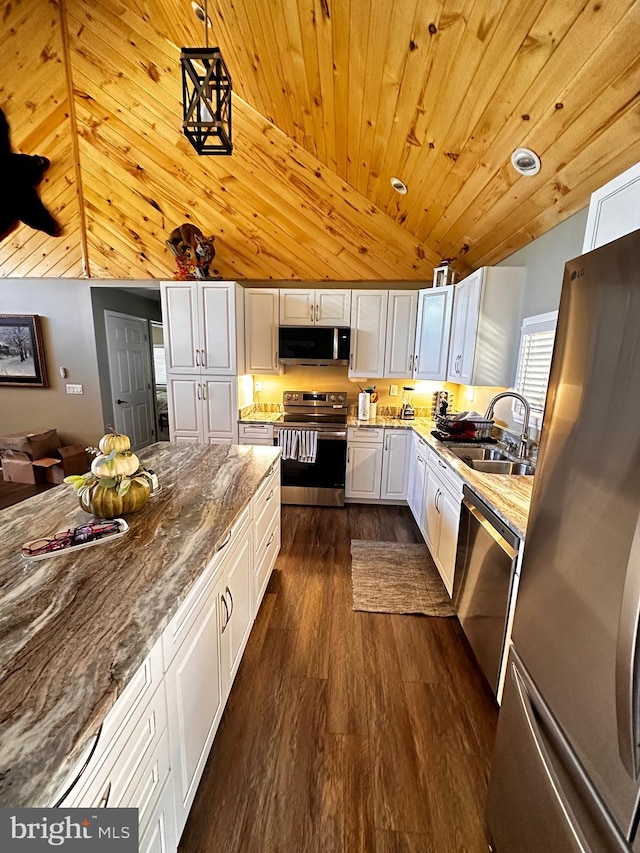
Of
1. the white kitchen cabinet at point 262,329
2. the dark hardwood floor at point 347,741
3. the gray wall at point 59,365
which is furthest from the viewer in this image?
the gray wall at point 59,365

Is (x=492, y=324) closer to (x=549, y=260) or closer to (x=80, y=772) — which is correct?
(x=549, y=260)

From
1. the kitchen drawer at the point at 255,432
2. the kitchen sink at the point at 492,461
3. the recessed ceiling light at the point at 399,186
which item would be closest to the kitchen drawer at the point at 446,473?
the kitchen sink at the point at 492,461

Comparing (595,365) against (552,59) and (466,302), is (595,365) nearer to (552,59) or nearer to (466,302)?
(552,59)

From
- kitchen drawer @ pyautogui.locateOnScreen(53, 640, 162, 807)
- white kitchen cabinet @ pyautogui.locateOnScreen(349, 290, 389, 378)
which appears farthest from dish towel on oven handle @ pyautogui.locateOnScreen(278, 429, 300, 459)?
kitchen drawer @ pyautogui.locateOnScreen(53, 640, 162, 807)

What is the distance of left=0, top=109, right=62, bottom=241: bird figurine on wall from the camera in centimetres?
348

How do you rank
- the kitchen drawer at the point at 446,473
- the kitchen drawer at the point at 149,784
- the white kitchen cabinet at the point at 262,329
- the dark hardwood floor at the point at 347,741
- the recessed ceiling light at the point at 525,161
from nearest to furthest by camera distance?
the kitchen drawer at the point at 149,784 < the dark hardwood floor at the point at 347,741 < the recessed ceiling light at the point at 525,161 < the kitchen drawer at the point at 446,473 < the white kitchen cabinet at the point at 262,329

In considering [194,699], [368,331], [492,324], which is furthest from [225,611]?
[368,331]

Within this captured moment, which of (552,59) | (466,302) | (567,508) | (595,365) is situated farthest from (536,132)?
(567,508)

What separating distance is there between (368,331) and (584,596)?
3211 mm

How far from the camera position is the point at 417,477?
3.18 meters

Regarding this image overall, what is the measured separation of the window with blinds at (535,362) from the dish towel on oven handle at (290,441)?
192 cm

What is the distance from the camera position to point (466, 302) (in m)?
3.01

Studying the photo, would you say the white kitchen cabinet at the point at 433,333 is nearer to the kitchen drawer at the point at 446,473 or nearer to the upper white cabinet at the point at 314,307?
the upper white cabinet at the point at 314,307

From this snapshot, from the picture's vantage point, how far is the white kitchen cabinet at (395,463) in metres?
3.54
